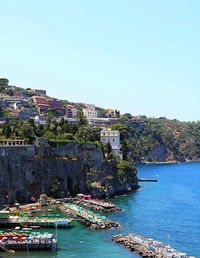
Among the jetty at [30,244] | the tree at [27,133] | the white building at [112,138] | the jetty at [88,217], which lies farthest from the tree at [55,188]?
the white building at [112,138]

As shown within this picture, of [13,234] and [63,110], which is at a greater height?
[63,110]

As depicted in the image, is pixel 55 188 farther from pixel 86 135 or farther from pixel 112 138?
pixel 112 138

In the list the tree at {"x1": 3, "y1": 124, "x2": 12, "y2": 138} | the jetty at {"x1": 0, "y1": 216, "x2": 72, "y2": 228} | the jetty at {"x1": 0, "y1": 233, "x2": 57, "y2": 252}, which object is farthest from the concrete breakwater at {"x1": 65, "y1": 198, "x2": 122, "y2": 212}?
the jetty at {"x1": 0, "y1": 233, "x2": 57, "y2": 252}

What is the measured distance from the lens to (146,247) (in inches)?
2359

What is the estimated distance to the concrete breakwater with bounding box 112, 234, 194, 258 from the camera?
5655cm

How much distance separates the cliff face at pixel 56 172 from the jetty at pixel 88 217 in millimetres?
8016

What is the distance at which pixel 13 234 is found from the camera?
209 feet

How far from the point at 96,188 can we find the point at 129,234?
34.8m

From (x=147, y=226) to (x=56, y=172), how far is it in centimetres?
2716

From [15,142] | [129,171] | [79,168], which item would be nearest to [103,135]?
[129,171]

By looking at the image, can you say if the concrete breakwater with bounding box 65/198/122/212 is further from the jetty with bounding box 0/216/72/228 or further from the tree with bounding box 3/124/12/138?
the tree with bounding box 3/124/12/138

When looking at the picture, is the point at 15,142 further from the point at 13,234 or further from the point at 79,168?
the point at 13,234

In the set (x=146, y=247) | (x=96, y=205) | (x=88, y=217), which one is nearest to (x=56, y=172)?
(x=96, y=205)

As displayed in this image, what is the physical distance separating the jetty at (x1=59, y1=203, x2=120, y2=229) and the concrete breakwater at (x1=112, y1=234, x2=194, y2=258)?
6.35 meters
